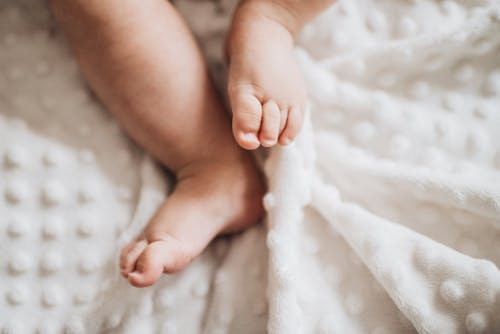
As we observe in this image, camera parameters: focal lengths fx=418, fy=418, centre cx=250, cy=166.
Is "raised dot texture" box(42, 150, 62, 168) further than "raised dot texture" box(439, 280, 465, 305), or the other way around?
"raised dot texture" box(42, 150, 62, 168)

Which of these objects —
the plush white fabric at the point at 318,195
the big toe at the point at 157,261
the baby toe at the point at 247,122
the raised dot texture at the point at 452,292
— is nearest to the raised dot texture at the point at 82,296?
the plush white fabric at the point at 318,195

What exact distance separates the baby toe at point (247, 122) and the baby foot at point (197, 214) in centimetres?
11

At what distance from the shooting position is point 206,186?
1.77ft

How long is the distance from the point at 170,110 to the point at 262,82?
127mm

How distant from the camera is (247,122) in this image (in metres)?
0.45

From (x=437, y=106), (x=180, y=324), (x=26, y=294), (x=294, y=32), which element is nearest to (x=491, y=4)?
(x=437, y=106)

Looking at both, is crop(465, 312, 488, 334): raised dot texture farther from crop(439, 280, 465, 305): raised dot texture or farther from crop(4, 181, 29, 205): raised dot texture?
crop(4, 181, 29, 205): raised dot texture

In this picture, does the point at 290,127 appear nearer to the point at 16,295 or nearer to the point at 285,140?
the point at 285,140

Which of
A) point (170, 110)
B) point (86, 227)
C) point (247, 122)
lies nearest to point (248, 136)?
point (247, 122)

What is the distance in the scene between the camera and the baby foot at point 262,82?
45 cm

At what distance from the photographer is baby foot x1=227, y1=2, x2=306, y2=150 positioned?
0.45m

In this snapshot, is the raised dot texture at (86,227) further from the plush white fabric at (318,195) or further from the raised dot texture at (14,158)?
the raised dot texture at (14,158)

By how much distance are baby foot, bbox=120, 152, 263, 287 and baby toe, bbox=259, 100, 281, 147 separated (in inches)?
4.4

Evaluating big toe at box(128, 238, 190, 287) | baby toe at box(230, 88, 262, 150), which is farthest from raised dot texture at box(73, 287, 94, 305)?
baby toe at box(230, 88, 262, 150)
